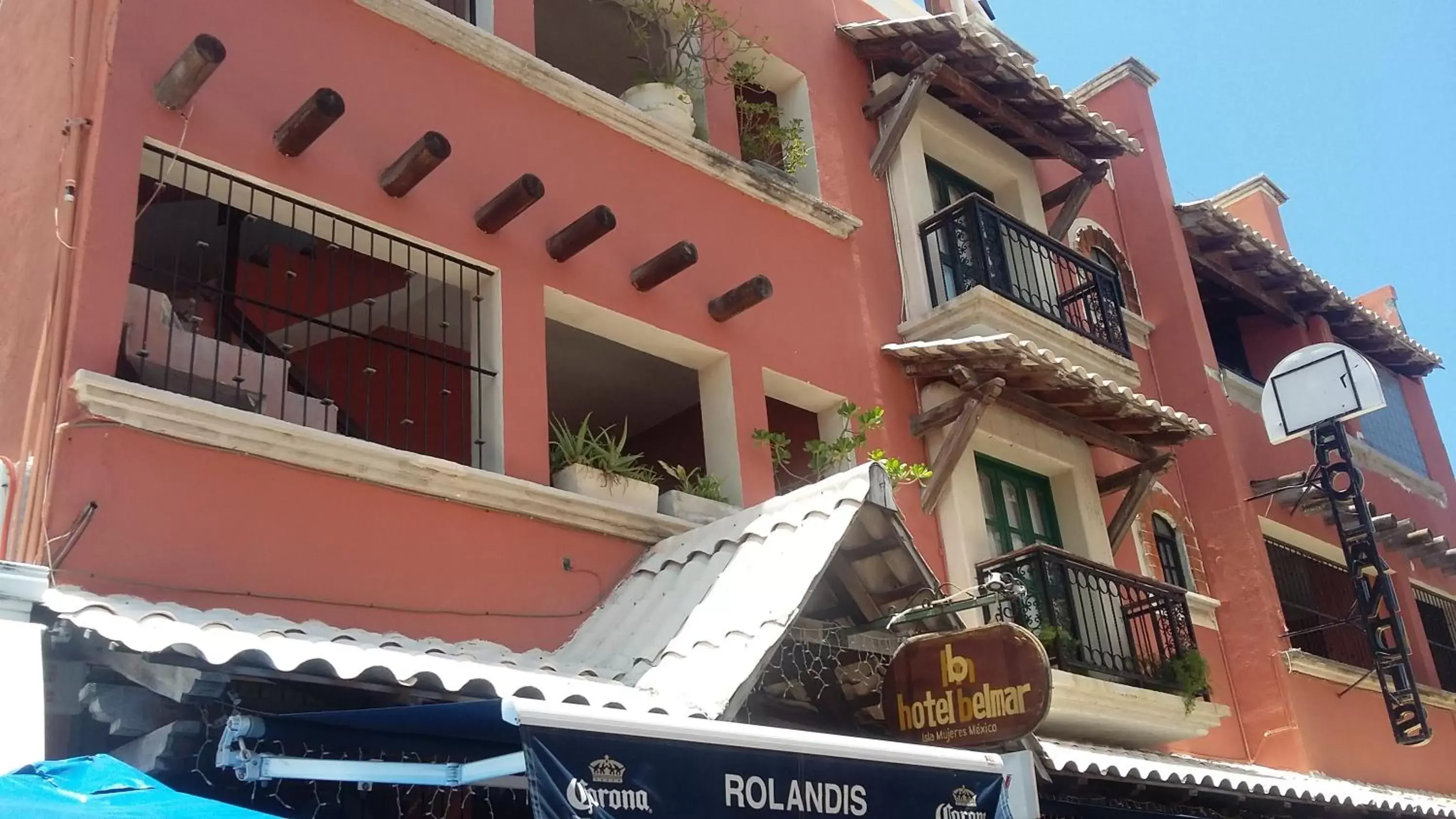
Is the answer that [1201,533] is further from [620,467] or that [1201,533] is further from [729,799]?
[729,799]

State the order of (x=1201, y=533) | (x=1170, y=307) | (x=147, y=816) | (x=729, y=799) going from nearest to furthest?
1. (x=147, y=816)
2. (x=729, y=799)
3. (x=1201, y=533)
4. (x=1170, y=307)

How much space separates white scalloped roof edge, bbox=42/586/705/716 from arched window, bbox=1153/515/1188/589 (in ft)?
29.7

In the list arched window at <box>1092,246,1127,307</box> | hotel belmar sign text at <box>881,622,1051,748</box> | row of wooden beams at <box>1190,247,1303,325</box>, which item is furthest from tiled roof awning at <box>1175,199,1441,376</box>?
hotel belmar sign text at <box>881,622,1051,748</box>

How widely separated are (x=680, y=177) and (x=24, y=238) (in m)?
4.62

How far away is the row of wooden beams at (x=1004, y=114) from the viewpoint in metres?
12.6

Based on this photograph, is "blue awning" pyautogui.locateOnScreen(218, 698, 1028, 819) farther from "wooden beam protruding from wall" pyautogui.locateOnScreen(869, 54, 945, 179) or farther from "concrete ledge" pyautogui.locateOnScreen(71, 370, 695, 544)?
"wooden beam protruding from wall" pyautogui.locateOnScreen(869, 54, 945, 179)

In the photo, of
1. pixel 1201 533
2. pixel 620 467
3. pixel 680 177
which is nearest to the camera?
pixel 620 467

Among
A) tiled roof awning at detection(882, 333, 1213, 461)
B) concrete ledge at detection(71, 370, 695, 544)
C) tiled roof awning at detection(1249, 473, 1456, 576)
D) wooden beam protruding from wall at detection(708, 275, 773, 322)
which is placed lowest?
concrete ledge at detection(71, 370, 695, 544)

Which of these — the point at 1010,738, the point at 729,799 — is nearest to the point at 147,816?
the point at 729,799

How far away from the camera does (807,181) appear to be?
1163 cm

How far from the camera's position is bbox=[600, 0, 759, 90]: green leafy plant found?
10.6m

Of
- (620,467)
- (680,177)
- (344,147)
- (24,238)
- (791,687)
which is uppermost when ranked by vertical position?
(680,177)

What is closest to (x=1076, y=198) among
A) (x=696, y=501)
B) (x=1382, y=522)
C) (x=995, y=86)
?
(x=995, y=86)

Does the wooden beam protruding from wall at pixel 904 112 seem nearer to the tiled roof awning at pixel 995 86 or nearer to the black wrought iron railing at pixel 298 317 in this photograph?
the tiled roof awning at pixel 995 86
